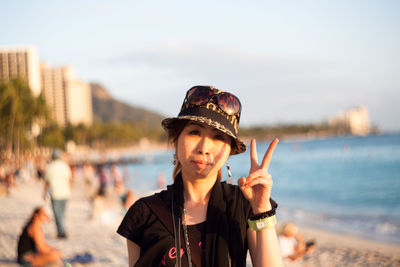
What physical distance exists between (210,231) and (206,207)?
142mm

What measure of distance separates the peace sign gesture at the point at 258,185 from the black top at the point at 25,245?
5856 mm

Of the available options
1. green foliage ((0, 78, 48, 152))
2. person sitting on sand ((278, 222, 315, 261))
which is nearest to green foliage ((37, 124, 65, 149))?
green foliage ((0, 78, 48, 152))

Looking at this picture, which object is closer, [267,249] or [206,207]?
[267,249]

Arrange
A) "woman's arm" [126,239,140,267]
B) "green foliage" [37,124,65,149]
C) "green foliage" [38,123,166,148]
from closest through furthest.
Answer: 1. "woman's arm" [126,239,140,267]
2. "green foliage" [37,124,65,149]
3. "green foliage" [38,123,166,148]

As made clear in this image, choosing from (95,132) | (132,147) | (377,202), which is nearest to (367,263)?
(377,202)

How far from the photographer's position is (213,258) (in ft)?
5.06

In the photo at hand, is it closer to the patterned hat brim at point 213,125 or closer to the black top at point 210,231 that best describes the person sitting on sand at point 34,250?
the black top at point 210,231

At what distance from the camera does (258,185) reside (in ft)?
4.99

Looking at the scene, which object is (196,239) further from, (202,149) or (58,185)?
(58,185)

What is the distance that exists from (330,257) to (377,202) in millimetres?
12557

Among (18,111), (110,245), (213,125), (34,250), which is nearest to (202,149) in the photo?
(213,125)

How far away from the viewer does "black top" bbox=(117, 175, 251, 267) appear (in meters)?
1.57

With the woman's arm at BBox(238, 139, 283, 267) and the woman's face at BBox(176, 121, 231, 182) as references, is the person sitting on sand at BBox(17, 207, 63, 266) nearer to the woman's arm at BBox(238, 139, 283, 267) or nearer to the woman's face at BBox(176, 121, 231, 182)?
the woman's face at BBox(176, 121, 231, 182)

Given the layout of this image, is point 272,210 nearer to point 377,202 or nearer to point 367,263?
point 367,263
